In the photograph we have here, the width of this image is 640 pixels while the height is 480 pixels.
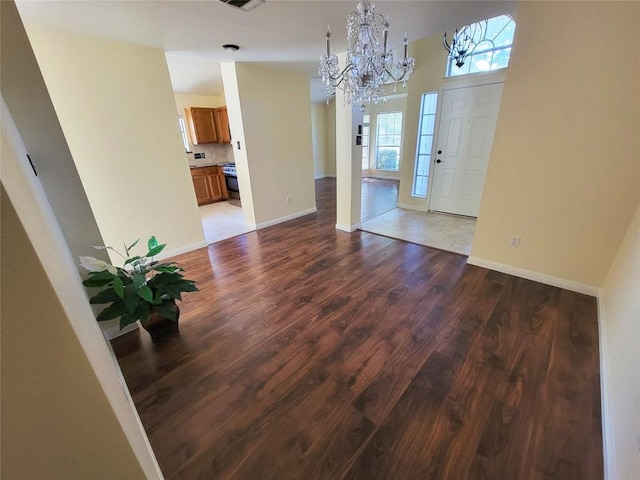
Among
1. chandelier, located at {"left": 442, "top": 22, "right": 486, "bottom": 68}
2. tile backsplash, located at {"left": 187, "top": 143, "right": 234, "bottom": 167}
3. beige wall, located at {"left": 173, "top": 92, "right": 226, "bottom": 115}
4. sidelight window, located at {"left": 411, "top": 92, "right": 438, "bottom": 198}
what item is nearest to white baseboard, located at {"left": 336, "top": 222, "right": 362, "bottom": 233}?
sidelight window, located at {"left": 411, "top": 92, "right": 438, "bottom": 198}

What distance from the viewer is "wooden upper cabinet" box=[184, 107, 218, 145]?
17.8 feet

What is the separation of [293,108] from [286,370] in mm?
3777

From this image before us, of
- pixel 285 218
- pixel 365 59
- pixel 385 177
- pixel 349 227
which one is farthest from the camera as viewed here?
pixel 385 177

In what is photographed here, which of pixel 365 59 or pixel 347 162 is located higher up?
pixel 365 59

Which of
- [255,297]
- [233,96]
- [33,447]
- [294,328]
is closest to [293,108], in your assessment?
[233,96]

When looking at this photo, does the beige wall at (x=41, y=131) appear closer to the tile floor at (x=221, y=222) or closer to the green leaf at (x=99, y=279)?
the green leaf at (x=99, y=279)

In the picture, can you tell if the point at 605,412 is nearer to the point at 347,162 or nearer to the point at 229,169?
the point at 347,162

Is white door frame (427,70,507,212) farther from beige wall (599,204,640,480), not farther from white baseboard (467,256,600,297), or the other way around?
beige wall (599,204,640,480)

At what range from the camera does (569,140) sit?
204 centimetres

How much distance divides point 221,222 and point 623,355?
4.66m

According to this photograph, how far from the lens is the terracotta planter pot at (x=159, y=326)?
1.82 meters

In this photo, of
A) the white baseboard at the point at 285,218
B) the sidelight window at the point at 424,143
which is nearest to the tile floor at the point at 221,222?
the white baseboard at the point at 285,218

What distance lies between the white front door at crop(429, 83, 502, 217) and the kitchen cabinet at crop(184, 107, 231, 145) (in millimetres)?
4500

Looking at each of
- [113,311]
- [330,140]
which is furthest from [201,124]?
[113,311]
